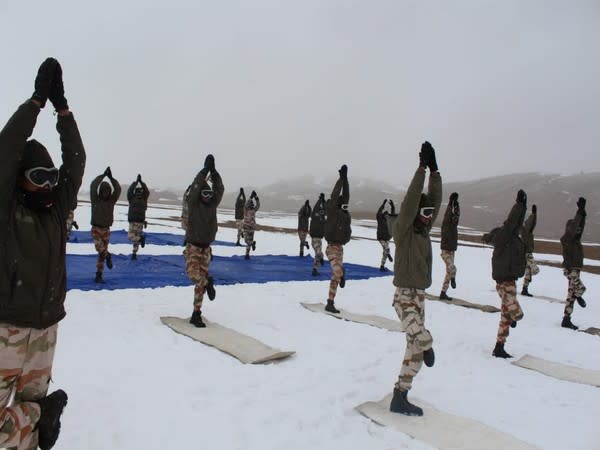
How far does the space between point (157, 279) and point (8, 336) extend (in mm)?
8440

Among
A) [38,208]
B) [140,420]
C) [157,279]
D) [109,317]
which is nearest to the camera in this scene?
[38,208]

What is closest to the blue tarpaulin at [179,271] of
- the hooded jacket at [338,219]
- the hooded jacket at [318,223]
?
the hooded jacket at [318,223]

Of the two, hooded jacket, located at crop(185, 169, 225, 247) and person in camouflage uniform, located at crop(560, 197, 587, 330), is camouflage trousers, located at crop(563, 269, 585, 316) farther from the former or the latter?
hooded jacket, located at crop(185, 169, 225, 247)

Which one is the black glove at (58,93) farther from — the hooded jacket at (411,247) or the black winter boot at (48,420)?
the hooded jacket at (411,247)

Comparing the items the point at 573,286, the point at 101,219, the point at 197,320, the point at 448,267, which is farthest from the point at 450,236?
the point at 101,219

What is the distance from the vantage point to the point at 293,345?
672 cm

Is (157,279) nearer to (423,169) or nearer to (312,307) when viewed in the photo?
(312,307)

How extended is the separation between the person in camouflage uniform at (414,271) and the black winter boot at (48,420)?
3.18 m

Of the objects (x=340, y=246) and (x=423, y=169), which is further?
(x=340, y=246)

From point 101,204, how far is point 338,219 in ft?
18.4

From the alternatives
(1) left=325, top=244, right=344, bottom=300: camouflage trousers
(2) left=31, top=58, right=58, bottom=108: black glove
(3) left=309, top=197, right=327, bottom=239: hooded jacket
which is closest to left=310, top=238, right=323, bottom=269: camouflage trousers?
(3) left=309, top=197, right=327, bottom=239: hooded jacket

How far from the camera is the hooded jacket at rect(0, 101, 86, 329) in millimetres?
2658

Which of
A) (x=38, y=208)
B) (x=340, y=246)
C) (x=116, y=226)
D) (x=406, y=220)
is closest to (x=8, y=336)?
(x=38, y=208)

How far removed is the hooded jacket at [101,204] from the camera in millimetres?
10039
